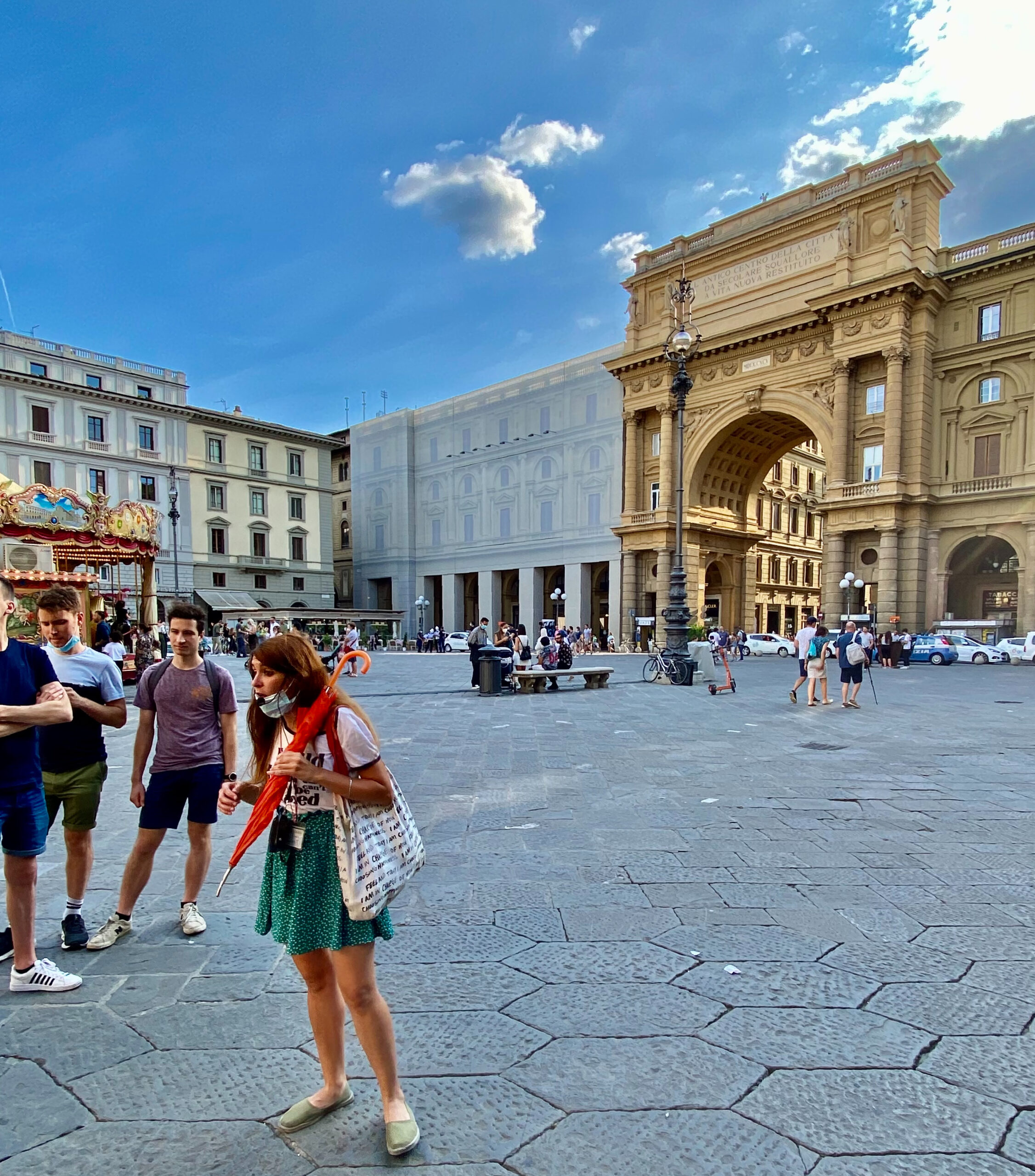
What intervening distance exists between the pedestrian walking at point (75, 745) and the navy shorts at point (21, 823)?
15.7 inches

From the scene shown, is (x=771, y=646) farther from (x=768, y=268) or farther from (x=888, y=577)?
(x=768, y=268)

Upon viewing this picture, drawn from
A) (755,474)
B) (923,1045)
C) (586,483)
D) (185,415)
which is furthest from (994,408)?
(185,415)

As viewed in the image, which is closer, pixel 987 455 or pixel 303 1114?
pixel 303 1114

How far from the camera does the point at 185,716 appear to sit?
3611 mm

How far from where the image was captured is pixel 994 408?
30.3m

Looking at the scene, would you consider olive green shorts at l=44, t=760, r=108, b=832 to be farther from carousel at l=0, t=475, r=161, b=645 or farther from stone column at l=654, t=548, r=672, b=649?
stone column at l=654, t=548, r=672, b=649

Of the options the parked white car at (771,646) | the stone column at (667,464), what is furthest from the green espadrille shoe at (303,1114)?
the stone column at (667,464)

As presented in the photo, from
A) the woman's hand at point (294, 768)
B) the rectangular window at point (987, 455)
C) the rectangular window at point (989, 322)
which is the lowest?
the woman's hand at point (294, 768)

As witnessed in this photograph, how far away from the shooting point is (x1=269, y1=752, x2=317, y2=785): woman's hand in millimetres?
1967

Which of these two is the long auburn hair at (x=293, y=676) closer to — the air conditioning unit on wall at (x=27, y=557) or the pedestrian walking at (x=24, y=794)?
the pedestrian walking at (x=24, y=794)

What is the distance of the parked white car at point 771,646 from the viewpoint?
3566 centimetres

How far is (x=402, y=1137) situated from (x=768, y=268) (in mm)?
41492

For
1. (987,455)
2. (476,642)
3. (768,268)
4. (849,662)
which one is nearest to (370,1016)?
(849,662)

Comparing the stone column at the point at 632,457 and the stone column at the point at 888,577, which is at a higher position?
the stone column at the point at 632,457
